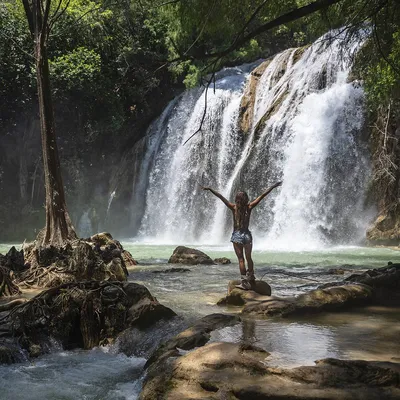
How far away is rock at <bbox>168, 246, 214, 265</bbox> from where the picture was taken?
13094mm

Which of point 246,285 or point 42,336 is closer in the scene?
point 42,336

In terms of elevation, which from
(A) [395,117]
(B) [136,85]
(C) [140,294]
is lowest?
(C) [140,294]

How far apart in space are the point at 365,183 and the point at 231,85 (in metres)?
9.50

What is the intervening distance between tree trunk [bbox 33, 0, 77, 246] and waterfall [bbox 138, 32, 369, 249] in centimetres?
846

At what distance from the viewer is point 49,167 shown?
11859mm

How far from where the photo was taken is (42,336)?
584 cm

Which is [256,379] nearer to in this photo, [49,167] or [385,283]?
[385,283]

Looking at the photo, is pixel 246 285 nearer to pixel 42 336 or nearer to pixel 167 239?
pixel 42 336

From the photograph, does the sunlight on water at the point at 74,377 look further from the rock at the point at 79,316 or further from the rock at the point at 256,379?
the rock at the point at 256,379

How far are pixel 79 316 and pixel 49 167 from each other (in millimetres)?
6462

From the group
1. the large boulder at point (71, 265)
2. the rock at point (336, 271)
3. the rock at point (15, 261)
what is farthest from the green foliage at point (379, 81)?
the rock at point (15, 261)

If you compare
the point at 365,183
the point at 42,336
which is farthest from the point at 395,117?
the point at 42,336

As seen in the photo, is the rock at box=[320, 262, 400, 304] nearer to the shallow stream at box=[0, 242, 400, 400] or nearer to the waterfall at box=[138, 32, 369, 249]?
the shallow stream at box=[0, 242, 400, 400]

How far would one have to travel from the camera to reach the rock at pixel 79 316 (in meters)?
5.86
